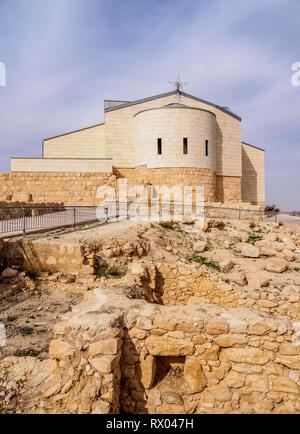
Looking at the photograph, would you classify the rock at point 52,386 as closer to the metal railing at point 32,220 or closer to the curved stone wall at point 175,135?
the metal railing at point 32,220

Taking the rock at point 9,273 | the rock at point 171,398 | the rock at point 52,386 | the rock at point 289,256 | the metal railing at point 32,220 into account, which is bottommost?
the rock at point 171,398

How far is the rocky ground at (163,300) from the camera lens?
3.77 m

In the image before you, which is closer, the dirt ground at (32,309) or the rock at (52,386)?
the rock at (52,386)

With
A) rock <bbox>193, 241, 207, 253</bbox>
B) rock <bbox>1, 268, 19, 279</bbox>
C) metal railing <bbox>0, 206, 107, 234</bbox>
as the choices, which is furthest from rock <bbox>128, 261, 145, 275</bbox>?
rock <bbox>193, 241, 207, 253</bbox>

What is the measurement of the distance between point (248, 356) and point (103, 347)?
1.86 metres

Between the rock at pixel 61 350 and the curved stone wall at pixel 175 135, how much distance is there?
20372 mm

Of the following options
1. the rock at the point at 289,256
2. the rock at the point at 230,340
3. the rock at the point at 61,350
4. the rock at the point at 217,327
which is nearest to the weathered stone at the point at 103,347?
the rock at the point at 61,350

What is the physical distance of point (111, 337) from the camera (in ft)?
11.8

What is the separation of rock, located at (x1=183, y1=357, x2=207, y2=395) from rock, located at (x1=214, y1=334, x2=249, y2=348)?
39 centimetres

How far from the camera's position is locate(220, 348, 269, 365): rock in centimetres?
383

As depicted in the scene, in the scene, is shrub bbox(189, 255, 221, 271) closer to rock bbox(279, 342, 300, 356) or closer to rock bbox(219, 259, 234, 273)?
rock bbox(219, 259, 234, 273)
